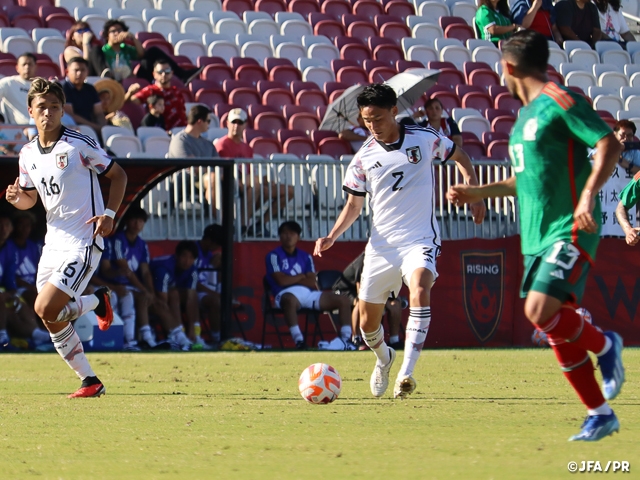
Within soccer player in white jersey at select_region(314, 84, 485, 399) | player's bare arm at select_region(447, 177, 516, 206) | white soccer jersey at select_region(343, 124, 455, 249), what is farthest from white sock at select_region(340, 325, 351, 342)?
player's bare arm at select_region(447, 177, 516, 206)

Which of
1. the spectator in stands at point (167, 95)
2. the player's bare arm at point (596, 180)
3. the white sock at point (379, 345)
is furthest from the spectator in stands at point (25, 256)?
the player's bare arm at point (596, 180)

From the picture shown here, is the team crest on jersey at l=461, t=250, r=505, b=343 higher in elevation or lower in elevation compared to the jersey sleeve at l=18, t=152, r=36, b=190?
lower

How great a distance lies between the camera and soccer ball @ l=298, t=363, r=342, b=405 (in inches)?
317

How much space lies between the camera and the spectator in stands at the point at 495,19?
2284 centimetres

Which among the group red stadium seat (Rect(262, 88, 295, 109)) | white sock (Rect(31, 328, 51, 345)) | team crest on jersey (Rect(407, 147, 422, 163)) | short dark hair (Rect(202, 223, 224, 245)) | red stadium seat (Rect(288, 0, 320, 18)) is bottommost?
white sock (Rect(31, 328, 51, 345))

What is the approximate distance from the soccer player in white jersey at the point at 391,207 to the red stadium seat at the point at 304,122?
9.92 meters

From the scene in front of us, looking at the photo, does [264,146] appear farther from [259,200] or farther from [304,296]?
[304,296]

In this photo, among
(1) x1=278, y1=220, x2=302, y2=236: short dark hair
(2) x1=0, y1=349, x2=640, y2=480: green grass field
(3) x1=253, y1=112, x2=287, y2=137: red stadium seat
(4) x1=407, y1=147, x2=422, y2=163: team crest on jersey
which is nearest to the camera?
(2) x1=0, y1=349, x2=640, y2=480: green grass field

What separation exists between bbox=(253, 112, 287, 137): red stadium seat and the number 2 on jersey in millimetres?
9759

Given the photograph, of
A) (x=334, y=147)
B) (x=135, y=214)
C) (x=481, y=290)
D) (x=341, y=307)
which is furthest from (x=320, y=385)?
(x=334, y=147)

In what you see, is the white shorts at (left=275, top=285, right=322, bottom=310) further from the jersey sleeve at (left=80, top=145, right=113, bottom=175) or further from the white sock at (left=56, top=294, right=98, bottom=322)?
the jersey sleeve at (left=80, top=145, right=113, bottom=175)

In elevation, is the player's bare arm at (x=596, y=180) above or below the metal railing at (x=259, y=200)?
above

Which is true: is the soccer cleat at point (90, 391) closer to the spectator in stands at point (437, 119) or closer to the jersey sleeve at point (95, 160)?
the jersey sleeve at point (95, 160)

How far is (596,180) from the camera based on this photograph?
18.2 feet
